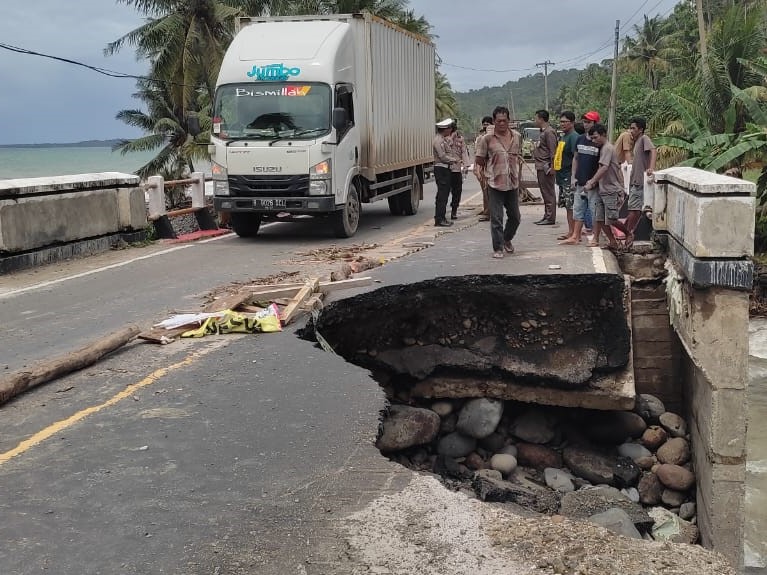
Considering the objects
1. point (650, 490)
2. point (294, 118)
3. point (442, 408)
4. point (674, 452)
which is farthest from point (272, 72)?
point (650, 490)

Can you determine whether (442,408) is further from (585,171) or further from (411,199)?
(411,199)

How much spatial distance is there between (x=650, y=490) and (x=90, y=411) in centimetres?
579

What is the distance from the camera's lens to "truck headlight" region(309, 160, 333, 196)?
12.5 m

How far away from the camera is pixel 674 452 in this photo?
28.7 feet

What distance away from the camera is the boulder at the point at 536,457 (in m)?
8.32

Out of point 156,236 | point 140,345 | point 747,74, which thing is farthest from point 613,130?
point 140,345

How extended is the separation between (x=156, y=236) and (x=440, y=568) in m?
12.0

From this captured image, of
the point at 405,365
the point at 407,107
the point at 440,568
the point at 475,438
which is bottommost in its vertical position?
the point at 475,438

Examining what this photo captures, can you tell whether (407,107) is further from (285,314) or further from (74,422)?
(74,422)

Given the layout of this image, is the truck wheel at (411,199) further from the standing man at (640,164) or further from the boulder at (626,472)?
the boulder at (626,472)

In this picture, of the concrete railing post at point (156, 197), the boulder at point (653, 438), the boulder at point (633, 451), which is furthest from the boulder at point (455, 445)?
the concrete railing post at point (156, 197)

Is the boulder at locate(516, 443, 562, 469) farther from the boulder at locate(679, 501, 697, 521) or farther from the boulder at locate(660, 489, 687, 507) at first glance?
the boulder at locate(679, 501, 697, 521)

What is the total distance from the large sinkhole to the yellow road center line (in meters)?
2.06

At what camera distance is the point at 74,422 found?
4.73 m
